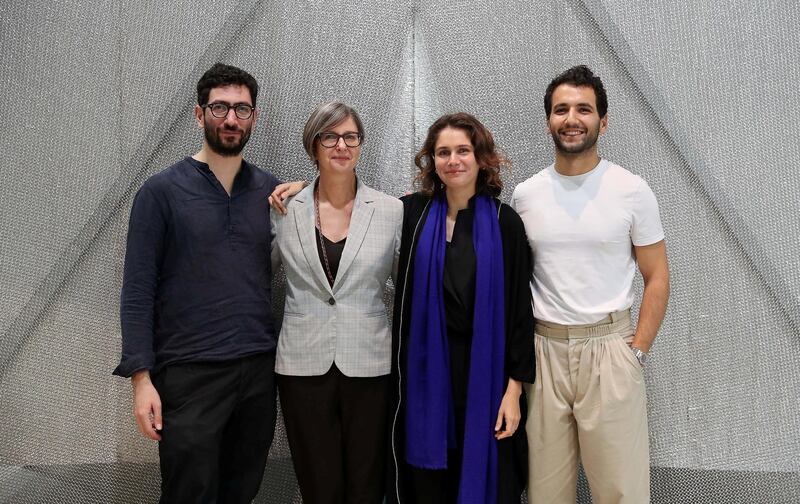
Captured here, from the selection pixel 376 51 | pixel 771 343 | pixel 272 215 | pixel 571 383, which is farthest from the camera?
pixel 376 51

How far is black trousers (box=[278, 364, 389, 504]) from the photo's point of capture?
2.08m

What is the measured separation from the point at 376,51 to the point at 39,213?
153cm

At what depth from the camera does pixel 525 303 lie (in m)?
2.09

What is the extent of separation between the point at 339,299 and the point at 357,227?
23 centimetres

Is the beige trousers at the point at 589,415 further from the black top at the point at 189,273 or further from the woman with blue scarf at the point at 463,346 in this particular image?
the black top at the point at 189,273

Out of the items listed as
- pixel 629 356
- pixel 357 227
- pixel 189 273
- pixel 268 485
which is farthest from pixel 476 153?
pixel 268 485

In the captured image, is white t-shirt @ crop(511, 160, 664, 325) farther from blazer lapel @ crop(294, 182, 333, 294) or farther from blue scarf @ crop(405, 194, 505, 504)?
blazer lapel @ crop(294, 182, 333, 294)

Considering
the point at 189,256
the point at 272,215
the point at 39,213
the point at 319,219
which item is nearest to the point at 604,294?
the point at 319,219

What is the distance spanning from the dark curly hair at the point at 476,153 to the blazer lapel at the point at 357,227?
21 centimetres

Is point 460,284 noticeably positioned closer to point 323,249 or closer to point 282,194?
point 323,249

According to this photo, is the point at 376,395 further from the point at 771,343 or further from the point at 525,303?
the point at 771,343

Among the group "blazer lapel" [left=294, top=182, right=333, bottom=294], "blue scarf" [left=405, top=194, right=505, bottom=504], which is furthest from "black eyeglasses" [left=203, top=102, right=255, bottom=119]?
"blue scarf" [left=405, top=194, right=505, bottom=504]

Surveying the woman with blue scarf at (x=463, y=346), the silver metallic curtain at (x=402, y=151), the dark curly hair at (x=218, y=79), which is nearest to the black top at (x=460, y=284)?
the woman with blue scarf at (x=463, y=346)

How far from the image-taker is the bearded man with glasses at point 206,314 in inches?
79.8
